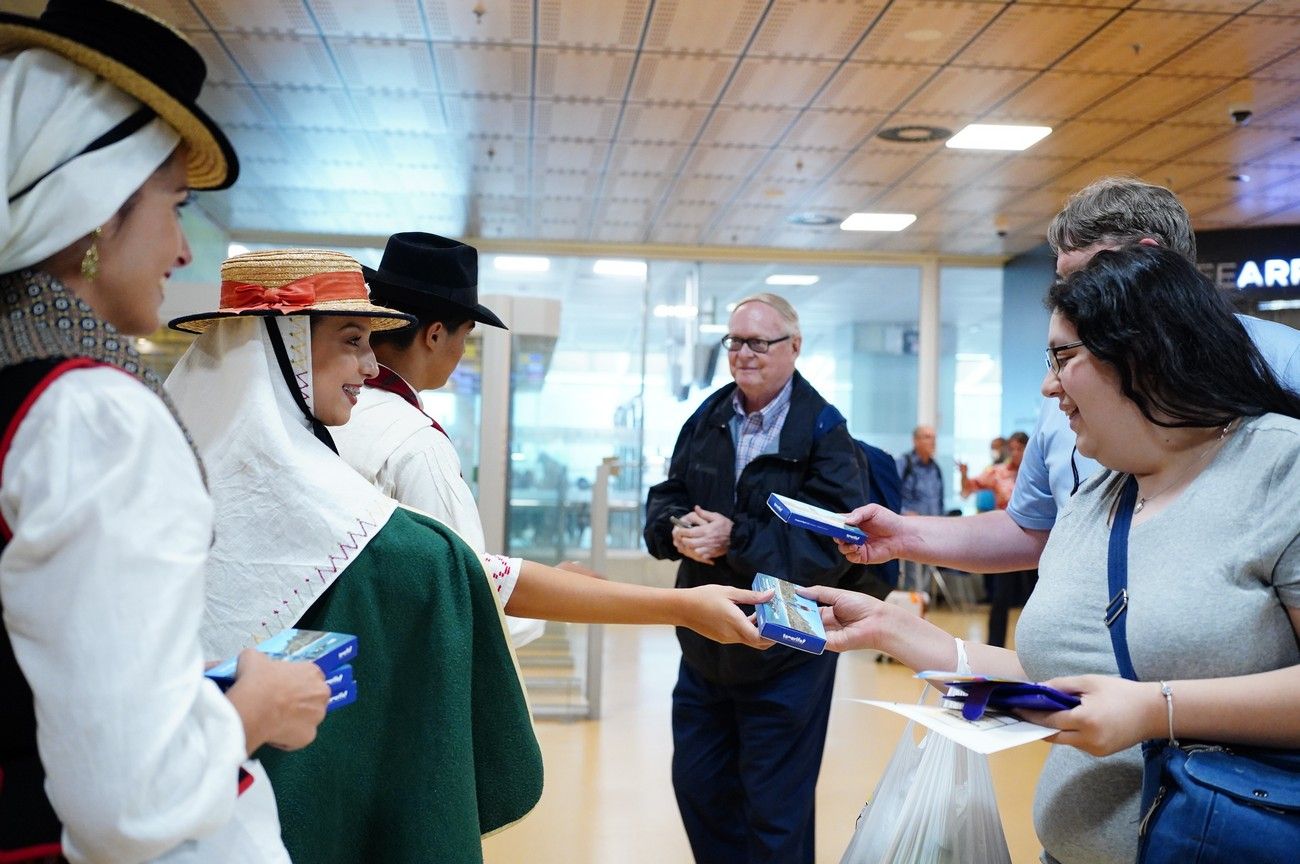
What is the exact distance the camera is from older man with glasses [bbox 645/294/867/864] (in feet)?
10.6

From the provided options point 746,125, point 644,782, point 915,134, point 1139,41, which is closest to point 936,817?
point 644,782

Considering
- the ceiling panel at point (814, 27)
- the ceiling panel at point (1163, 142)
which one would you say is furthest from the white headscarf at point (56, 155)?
the ceiling panel at point (1163, 142)

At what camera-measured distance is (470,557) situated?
5.96ft

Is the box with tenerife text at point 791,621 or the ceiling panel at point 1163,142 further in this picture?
the ceiling panel at point 1163,142

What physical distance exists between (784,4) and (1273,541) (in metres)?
5.70

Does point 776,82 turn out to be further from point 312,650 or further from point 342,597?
point 312,650

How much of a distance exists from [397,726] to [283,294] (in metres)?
0.70

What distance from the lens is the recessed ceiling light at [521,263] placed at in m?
13.8

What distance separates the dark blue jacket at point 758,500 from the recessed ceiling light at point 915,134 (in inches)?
230

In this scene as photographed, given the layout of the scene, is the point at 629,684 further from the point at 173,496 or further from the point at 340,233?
the point at 340,233

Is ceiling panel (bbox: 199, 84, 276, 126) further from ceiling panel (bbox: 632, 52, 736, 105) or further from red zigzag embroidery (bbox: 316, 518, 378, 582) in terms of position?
red zigzag embroidery (bbox: 316, 518, 378, 582)

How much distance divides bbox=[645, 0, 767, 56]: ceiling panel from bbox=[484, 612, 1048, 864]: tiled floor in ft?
13.5

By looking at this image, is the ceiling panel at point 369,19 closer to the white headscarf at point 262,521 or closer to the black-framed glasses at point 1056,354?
the white headscarf at point 262,521

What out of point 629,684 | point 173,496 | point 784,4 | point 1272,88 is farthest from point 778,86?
point 173,496
